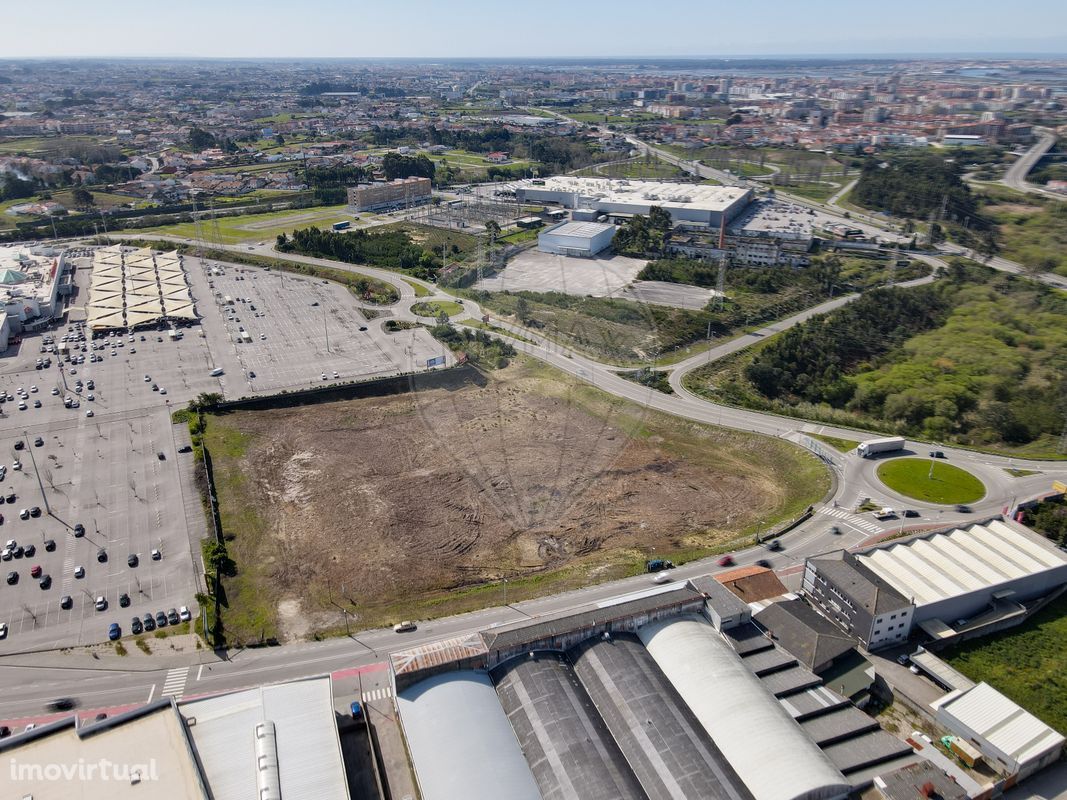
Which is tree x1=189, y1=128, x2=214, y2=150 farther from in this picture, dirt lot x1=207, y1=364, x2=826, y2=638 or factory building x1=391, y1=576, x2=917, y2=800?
factory building x1=391, y1=576, x2=917, y2=800

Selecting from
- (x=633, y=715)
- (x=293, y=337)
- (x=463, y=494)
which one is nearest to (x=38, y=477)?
(x=293, y=337)

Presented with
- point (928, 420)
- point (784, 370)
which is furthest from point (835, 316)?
point (928, 420)

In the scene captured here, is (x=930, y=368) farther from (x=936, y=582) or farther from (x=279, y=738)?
(x=279, y=738)

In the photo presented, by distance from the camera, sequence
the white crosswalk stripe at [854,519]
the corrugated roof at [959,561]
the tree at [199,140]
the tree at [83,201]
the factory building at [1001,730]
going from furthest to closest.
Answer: the tree at [199,140] < the tree at [83,201] < the white crosswalk stripe at [854,519] < the corrugated roof at [959,561] < the factory building at [1001,730]

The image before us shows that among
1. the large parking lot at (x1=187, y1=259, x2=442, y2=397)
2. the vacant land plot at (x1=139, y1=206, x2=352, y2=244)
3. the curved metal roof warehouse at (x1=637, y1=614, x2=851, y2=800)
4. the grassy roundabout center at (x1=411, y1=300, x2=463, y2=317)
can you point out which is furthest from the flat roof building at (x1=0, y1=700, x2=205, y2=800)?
the vacant land plot at (x1=139, y1=206, x2=352, y2=244)

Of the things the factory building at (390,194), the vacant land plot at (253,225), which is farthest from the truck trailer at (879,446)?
the factory building at (390,194)

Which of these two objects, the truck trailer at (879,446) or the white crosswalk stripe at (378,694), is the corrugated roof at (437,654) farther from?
the truck trailer at (879,446)
